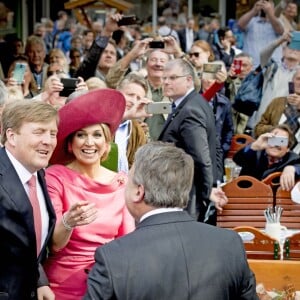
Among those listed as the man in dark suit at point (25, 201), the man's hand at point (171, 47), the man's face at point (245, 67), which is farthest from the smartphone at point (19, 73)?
the man in dark suit at point (25, 201)

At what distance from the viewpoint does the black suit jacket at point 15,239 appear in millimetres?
3246

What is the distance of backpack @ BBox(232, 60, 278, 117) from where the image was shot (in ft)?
26.6

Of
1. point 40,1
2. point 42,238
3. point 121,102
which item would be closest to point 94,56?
point 121,102

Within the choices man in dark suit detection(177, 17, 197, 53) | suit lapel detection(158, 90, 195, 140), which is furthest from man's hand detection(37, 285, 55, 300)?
man in dark suit detection(177, 17, 197, 53)

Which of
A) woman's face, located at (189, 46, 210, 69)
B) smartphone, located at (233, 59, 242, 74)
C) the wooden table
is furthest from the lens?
woman's face, located at (189, 46, 210, 69)

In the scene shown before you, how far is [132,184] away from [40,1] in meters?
17.7

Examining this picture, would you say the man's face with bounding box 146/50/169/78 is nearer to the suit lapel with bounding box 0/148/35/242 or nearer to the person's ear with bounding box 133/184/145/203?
the suit lapel with bounding box 0/148/35/242

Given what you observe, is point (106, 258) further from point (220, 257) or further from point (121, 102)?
point (121, 102)

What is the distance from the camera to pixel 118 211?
3719 millimetres

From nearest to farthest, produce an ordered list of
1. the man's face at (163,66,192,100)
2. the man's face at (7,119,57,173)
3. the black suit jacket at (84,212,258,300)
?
the black suit jacket at (84,212,258,300)
the man's face at (7,119,57,173)
the man's face at (163,66,192,100)

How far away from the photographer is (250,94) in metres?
8.11

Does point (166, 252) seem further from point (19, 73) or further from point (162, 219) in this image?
point (19, 73)

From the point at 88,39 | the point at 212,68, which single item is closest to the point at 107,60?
the point at 212,68

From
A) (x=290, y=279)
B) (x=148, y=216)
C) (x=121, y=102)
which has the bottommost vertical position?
(x=290, y=279)
